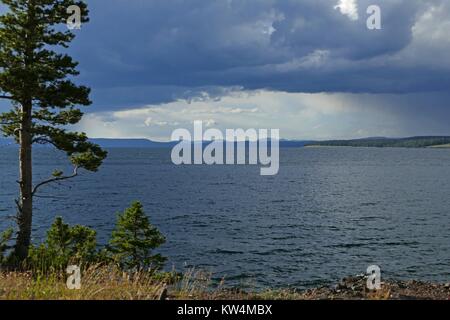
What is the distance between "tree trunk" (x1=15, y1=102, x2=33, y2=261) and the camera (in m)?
20.5

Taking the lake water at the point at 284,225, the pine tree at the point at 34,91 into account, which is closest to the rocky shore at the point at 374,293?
the lake water at the point at 284,225

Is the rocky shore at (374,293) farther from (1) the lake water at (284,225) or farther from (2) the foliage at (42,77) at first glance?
(2) the foliage at (42,77)

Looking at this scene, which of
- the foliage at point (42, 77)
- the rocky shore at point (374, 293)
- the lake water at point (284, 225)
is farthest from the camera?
the lake water at point (284, 225)

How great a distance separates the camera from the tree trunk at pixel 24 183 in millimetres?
20516

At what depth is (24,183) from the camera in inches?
807

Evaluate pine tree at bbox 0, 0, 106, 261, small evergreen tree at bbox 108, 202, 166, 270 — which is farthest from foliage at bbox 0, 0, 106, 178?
small evergreen tree at bbox 108, 202, 166, 270

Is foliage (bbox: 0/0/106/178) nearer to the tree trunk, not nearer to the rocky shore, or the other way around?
the tree trunk

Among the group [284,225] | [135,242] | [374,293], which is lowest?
[284,225]

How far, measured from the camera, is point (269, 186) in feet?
341

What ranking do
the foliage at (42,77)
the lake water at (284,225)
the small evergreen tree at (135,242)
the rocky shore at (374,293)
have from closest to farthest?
the rocky shore at (374,293) → the foliage at (42,77) → the small evergreen tree at (135,242) → the lake water at (284,225)

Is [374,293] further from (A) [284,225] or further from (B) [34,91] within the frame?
(A) [284,225]

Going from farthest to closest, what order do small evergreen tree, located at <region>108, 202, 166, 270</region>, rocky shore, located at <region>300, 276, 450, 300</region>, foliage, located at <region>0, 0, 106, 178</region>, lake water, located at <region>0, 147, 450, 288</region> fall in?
lake water, located at <region>0, 147, 450, 288</region> → small evergreen tree, located at <region>108, 202, 166, 270</region> → foliage, located at <region>0, 0, 106, 178</region> → rocky shore, located at <region>300, 276, 450, 300</region>

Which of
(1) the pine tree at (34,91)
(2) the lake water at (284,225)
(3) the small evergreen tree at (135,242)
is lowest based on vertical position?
(2) the lake water at (284,225)

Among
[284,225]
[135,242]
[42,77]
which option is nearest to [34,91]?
[42,77]
